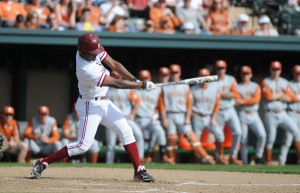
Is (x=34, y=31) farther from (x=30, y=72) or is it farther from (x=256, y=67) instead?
(x=256, y=67)

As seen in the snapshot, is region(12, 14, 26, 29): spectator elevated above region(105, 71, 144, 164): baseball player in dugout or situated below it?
above

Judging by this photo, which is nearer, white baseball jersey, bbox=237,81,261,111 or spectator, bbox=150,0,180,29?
white baseball jersey, bbox=237,81,261,111

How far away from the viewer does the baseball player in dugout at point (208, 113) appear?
10500 mm

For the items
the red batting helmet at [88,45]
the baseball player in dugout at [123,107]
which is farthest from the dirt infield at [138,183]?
the baseball player in dugout at [123,107]

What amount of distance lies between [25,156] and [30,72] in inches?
102

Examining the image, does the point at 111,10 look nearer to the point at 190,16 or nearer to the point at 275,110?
the point at 190,16

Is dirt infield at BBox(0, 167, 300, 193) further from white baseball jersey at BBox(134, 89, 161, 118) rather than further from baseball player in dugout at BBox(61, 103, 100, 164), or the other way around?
white baseball jersey at BBox(134, 89, 161, 118)

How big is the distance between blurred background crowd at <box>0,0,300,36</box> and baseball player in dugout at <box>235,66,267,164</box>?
1.61 metres

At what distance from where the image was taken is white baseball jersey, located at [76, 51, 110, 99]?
240 inches

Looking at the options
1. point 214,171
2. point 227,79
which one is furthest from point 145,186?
point 227,79

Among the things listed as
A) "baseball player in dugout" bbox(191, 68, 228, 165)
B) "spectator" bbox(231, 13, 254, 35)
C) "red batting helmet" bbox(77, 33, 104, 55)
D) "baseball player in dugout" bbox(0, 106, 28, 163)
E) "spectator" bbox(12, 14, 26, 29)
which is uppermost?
"spectator" bbox(231, 13, 254, 35)

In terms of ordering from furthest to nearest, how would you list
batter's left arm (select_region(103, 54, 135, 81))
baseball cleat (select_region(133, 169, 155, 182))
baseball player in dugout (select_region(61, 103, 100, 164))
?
baseball player in dugout (select_region(61, 103, 100, 164)), batter's left arm (select_region(103, 54, 135, 81)), baseball cleat (select_region(133, 169, 155, 182))

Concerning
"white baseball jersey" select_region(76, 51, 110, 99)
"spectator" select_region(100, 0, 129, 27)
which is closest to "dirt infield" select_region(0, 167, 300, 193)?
"white baseball jersey" select_region(76, 51, 110, 99)

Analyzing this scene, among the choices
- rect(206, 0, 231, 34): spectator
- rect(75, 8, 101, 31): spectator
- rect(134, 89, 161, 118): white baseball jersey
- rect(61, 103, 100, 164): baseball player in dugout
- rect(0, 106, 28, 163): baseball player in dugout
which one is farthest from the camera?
rect(206, 0, 231, 34): spectator
